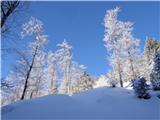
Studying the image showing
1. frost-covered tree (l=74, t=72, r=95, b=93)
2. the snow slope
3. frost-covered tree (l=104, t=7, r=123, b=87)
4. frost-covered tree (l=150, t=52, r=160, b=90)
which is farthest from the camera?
frost-covered tree (l=74, t=72, r=95, b=93)

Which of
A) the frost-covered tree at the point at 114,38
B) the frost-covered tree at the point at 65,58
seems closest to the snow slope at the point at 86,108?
the frost-covered tree at the point at 114,38

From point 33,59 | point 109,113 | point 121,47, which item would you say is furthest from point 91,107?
point 121,47

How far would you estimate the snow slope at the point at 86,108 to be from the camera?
655 inches

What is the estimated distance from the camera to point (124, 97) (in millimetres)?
22125

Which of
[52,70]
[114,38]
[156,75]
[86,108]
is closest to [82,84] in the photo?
[52,70]

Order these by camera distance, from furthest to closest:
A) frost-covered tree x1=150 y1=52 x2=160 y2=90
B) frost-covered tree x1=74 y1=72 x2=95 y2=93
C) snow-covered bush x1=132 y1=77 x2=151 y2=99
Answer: frost-covered tree x1=74 y1=72 x2=95 y2=93, frost-covered tree x1=150 y1=52 x2=160 y2=90, snow-covered bush x1=132 y1=77 x2=151 y2=99

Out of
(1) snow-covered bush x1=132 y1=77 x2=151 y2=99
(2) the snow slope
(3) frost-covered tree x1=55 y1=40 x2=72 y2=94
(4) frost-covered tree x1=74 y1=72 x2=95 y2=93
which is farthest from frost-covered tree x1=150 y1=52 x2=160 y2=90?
(4) frost-covered tree x1=74 y1=72 x2=95 y2=93

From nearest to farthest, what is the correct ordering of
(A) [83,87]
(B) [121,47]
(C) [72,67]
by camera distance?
(B) [121,47]
(C) [72,67]
(A) [83,87]

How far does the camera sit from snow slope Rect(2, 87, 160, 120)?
1662cm

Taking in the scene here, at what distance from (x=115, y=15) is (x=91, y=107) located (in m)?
22.5

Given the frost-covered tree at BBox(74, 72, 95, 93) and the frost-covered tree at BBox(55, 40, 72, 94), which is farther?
the frost-covered tree at BBox(74, 72, 95, 93)

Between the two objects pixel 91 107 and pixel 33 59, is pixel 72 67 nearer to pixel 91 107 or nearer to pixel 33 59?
pixel 33 59

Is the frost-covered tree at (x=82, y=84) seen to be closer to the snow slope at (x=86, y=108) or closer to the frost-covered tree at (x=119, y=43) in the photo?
the frost-covered tree at (x=119, y=43)

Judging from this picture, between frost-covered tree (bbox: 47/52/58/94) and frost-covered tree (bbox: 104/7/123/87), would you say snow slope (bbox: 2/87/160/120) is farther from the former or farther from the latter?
frost-covered tree (bbox: 47/52/58/94)
